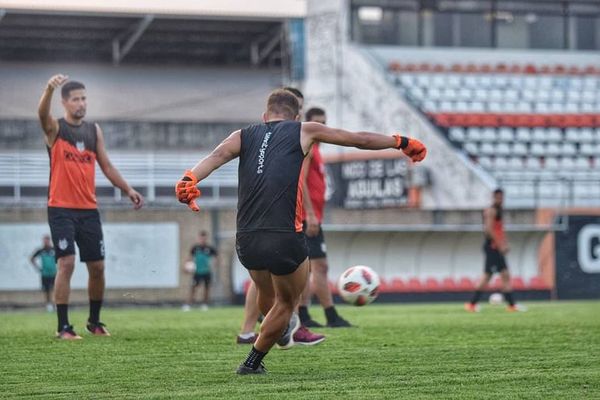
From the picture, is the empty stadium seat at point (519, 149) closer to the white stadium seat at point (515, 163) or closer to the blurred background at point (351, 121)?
the blurred background at point (351, 121)

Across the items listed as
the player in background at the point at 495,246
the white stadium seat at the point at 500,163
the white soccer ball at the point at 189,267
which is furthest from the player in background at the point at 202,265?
the white stadium seat at the point at 500,163

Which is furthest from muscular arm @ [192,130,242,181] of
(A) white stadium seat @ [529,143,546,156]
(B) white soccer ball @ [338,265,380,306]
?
(A) white stadium seat @ [529,143,546,156]

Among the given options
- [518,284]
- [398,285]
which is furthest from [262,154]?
[518,284]

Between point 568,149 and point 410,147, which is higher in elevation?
point 568,149

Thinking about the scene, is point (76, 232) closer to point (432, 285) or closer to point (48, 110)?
point (48, 110)

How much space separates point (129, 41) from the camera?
36375mm

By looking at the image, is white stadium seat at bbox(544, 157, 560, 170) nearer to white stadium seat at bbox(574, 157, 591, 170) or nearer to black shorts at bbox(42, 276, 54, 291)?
white stadium seat at bbox(574, 157, 591, 170)

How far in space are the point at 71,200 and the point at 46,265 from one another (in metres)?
14.3

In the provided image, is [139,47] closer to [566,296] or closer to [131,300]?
[131,300]

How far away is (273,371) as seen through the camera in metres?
8.49

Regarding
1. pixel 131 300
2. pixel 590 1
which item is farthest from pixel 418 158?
pixel 590 1

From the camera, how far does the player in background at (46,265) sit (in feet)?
83.5

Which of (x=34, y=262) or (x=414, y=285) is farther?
(x=414, y=285)

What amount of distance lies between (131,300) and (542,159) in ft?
35.0
